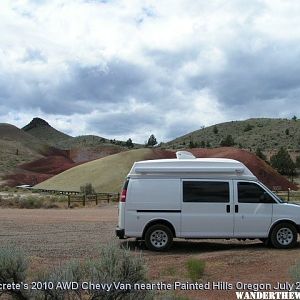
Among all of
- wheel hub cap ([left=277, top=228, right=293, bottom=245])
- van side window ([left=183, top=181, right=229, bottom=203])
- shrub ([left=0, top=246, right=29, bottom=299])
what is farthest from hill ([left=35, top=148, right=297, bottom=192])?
shrub ([left=0, top=246, right=29, bottom=299])

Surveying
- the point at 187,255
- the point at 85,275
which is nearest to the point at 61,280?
the point at 85,275

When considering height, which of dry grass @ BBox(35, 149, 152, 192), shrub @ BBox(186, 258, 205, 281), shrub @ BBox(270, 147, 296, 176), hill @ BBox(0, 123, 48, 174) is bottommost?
shrub @ BBox(186, 258, 205, 281)

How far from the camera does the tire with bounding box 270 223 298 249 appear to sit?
47.6 ft

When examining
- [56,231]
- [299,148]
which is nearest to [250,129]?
[299,148]

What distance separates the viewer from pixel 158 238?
47.4ft

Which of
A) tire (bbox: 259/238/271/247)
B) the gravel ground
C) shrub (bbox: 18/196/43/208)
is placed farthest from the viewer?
shrub (bbox: 18/196/43/208)

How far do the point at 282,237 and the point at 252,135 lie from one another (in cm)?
12849

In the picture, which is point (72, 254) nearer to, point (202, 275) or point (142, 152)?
point (202, 275)

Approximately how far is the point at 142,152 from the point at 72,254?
72.9m

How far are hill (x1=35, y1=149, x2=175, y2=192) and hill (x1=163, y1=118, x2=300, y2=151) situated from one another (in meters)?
41.9

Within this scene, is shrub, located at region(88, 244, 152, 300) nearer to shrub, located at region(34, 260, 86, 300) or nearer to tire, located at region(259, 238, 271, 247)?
shrub, located at region(34, 260, 86, 300)

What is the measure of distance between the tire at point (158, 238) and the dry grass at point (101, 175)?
186ft

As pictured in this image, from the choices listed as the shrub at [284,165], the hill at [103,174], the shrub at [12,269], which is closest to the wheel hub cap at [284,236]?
the shrub at [12,269]

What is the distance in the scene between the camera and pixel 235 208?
14.4 metres
